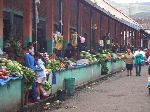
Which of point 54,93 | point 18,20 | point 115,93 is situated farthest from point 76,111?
point 18,20

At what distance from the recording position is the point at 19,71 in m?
12.6

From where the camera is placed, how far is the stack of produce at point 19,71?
12.4 m

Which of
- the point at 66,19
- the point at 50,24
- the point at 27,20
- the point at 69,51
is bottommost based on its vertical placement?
the point at 69,51

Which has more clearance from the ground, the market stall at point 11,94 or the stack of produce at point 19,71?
the stack of produce at point 19,71

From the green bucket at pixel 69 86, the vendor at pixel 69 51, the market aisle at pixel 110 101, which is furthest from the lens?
the vendor at pixel 69 51

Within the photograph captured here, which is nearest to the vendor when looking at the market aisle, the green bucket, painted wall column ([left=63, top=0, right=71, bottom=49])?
A: painted wall column ([left=63, top=0, right=71, bottom=49])

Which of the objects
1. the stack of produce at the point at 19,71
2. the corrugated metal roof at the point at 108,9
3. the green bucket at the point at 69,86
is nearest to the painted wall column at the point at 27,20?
the green bucket at the point at 69,86

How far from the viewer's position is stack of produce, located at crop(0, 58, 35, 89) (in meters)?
12.4

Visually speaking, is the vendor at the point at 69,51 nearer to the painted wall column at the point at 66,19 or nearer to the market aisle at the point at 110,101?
the painted wall column at the point at 66,19

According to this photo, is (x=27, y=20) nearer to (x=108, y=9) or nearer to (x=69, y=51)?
(x=69, y=51)

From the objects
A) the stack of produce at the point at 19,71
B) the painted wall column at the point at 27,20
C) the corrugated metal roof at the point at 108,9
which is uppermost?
the corrugated metal roof at the point at 108,9

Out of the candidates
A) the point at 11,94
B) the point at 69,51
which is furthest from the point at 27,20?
the point at 11,94

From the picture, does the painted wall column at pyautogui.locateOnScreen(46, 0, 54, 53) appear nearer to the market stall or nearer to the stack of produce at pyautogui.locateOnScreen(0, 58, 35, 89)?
the stack of produce at pyautogui.locateOnScreen(0, 58, 35, 89)

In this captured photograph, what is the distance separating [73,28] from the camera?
30.6 m
